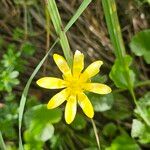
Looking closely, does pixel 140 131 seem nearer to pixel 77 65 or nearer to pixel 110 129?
pixel 110 129

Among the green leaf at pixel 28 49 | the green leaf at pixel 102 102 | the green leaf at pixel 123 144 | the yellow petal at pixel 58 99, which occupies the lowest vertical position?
the green leaf at pixel 123 144

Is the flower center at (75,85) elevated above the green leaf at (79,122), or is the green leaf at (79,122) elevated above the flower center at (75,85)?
the flower center at (75,85)

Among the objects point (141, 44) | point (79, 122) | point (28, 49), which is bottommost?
point (79, 122)

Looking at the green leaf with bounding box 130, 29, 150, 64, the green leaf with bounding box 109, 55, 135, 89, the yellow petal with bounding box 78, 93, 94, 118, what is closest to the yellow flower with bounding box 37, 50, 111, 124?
the yellow petal with bounding box 78, 93, 94, 118

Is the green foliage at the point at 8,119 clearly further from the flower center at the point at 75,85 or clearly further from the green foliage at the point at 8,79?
the flower center at the point at 75,85

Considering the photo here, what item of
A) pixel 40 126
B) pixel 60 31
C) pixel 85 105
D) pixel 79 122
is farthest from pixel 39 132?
pixel 60 31

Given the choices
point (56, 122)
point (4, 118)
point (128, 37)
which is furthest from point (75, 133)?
point (128, 37)

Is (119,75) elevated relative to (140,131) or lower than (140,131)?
elevated

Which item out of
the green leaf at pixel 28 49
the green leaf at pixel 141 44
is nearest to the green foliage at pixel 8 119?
the green leaf at pixel 28 49
